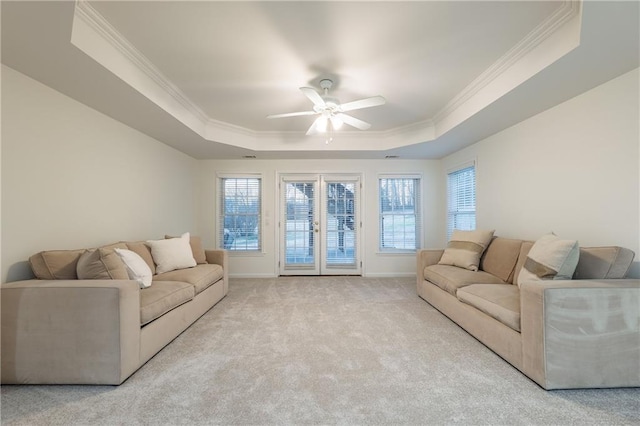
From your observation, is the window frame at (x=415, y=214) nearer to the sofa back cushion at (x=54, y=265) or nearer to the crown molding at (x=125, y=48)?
the crown molding at (x=125, y=48)

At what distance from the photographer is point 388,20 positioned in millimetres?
1979

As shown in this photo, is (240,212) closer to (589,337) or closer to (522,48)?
(522,48)

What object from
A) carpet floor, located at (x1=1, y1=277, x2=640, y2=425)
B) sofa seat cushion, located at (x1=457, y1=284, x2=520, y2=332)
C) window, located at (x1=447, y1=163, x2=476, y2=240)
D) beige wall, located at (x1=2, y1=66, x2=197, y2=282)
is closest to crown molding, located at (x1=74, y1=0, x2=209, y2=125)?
beige wall, located at (x1=2, y1=66, x2=197, y2=282)

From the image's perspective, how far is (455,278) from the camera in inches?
118

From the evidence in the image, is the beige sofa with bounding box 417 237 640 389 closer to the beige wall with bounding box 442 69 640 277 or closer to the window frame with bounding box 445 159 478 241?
the beige wall with bounding box 442 69 640 277

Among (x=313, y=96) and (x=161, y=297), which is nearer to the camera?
(x=161, y=297)

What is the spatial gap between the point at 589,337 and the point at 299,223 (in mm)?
4267

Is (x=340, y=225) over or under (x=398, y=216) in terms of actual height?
under

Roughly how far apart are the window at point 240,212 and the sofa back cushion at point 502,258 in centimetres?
382

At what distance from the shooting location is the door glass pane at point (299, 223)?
5.39 meters

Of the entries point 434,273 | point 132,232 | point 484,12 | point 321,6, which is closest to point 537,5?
point 484,12

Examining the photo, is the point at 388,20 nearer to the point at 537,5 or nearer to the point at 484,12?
the point at 484,12

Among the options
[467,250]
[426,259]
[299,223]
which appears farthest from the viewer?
[299,223]

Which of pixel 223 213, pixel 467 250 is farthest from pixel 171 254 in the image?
pixel 467 250
